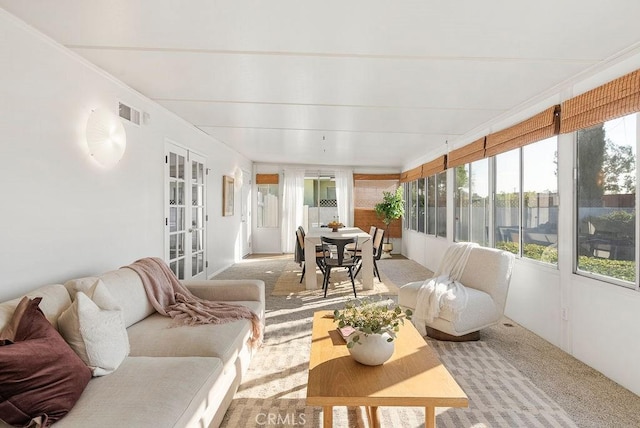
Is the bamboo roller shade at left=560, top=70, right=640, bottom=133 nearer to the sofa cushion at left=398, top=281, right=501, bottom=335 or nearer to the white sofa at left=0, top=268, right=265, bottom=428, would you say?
the sofa cushion at left=398, top=281, right=501, bottom=335

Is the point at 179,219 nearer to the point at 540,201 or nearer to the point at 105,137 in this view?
the point at 105,137

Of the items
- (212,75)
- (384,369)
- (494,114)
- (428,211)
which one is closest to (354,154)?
(428,211)

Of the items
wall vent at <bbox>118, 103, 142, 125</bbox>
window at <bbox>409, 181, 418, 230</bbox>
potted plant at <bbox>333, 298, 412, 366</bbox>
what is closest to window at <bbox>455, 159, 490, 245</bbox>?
window at <bbox>409, 181, 418, 230</bbox>

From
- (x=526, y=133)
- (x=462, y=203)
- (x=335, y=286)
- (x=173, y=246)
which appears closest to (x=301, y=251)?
(x=335, y=286)

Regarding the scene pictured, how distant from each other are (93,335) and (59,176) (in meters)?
1.41

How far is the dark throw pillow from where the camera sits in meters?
1.39

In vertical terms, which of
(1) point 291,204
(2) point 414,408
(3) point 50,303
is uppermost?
(1) point 291,204

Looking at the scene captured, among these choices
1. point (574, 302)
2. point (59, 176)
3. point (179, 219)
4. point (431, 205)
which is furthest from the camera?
point (431, 205)

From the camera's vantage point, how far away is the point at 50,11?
87.3 inches

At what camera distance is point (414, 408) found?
2.34 meters

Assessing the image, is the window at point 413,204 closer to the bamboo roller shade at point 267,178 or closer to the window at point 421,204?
the window at point 421,204

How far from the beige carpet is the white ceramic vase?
518mm

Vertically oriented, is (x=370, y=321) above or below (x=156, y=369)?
above

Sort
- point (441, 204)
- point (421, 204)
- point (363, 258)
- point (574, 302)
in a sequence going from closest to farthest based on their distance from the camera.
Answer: point (574, 302)
point (363, 258)
point (441, 204)
point (421, 204)
